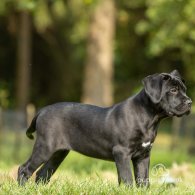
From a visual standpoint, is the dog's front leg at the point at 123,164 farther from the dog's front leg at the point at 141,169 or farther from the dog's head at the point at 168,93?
the dog's head at the point at 168,93

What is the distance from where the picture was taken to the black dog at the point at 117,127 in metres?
9.22

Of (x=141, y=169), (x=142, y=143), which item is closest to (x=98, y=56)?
(x=141, y=169)

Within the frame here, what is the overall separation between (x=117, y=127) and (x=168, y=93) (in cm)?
77

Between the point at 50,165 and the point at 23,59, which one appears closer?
the point at 50,165

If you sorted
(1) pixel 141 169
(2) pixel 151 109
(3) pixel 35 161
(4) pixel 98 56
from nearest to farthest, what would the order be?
1. (2) pixel 151 109
2. (1) pixel 141 169
3. (3) pixel 35 161
4. (4) pixel 98 56

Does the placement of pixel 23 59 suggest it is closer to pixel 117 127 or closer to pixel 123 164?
pixel 117 127

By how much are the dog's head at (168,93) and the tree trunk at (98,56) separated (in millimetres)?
17756

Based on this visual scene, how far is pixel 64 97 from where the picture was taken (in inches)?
1572

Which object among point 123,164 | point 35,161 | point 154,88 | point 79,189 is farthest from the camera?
point 35,161

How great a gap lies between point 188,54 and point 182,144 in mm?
9926

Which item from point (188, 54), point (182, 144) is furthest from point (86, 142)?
point (188, 54)

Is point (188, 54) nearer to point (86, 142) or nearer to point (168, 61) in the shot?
point (168, 61)

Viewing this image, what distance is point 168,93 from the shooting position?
367 inches

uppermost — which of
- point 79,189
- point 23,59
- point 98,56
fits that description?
point 79,189
